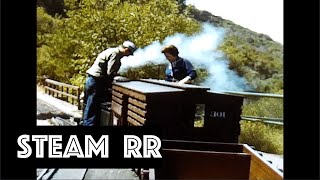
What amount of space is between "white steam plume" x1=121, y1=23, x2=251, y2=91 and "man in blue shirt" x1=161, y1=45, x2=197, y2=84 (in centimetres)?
2

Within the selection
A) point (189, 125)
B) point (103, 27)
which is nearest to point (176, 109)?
point (189, 125)

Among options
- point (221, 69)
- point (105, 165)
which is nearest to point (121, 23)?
point (221, 69)

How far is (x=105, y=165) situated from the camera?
2.24 meters

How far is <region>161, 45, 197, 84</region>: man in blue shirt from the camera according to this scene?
231cm

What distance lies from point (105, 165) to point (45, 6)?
0.84m

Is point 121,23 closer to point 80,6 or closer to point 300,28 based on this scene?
point 80,6

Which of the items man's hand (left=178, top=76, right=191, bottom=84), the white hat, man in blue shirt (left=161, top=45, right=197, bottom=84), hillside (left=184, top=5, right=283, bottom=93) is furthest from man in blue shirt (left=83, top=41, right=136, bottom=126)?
hillside (left=184, top=5, right=283, bottom=93)

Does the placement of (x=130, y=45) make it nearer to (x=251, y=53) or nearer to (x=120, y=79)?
(x=120, y=79)

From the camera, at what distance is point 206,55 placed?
233 centimetres

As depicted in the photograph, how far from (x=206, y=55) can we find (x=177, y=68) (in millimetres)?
160

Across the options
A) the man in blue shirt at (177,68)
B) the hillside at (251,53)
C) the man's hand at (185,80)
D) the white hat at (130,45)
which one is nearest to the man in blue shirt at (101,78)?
the white hat at (130,45)

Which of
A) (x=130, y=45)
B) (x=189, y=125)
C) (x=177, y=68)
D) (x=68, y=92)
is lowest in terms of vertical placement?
(x=189, y=125)

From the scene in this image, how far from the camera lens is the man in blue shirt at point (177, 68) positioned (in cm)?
231

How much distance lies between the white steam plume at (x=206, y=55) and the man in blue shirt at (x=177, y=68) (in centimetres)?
2
